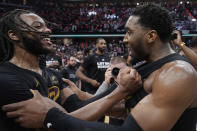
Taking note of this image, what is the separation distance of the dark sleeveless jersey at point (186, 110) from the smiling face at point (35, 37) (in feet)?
2.64

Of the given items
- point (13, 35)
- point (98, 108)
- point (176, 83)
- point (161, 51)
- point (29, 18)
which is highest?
point (29, 18)

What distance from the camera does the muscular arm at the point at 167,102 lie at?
1.36m

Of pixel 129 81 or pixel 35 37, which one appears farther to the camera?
pixel 35 37

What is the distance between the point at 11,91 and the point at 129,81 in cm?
80

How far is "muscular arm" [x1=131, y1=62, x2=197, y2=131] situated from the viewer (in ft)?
4.47

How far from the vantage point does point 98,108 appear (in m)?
1.79

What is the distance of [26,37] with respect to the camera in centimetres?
189

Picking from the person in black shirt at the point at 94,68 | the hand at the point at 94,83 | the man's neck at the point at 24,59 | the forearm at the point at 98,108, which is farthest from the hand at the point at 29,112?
the person in black shirt at the point at 94,68

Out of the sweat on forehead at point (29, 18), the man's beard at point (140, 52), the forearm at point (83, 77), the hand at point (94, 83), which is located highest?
the sweat on forehead at point (29, 18)

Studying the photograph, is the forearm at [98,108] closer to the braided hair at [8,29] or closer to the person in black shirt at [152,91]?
the person in black shirt at [152,91]

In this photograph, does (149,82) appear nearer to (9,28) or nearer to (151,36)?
(151,36)

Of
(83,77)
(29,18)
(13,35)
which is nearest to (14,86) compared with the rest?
(13,35)

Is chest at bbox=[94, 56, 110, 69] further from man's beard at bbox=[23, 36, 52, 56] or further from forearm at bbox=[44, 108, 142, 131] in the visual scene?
forearm at bbox=[44, 108, 142, 131]

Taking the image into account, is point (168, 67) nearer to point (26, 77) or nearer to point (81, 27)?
point (26, 77)
